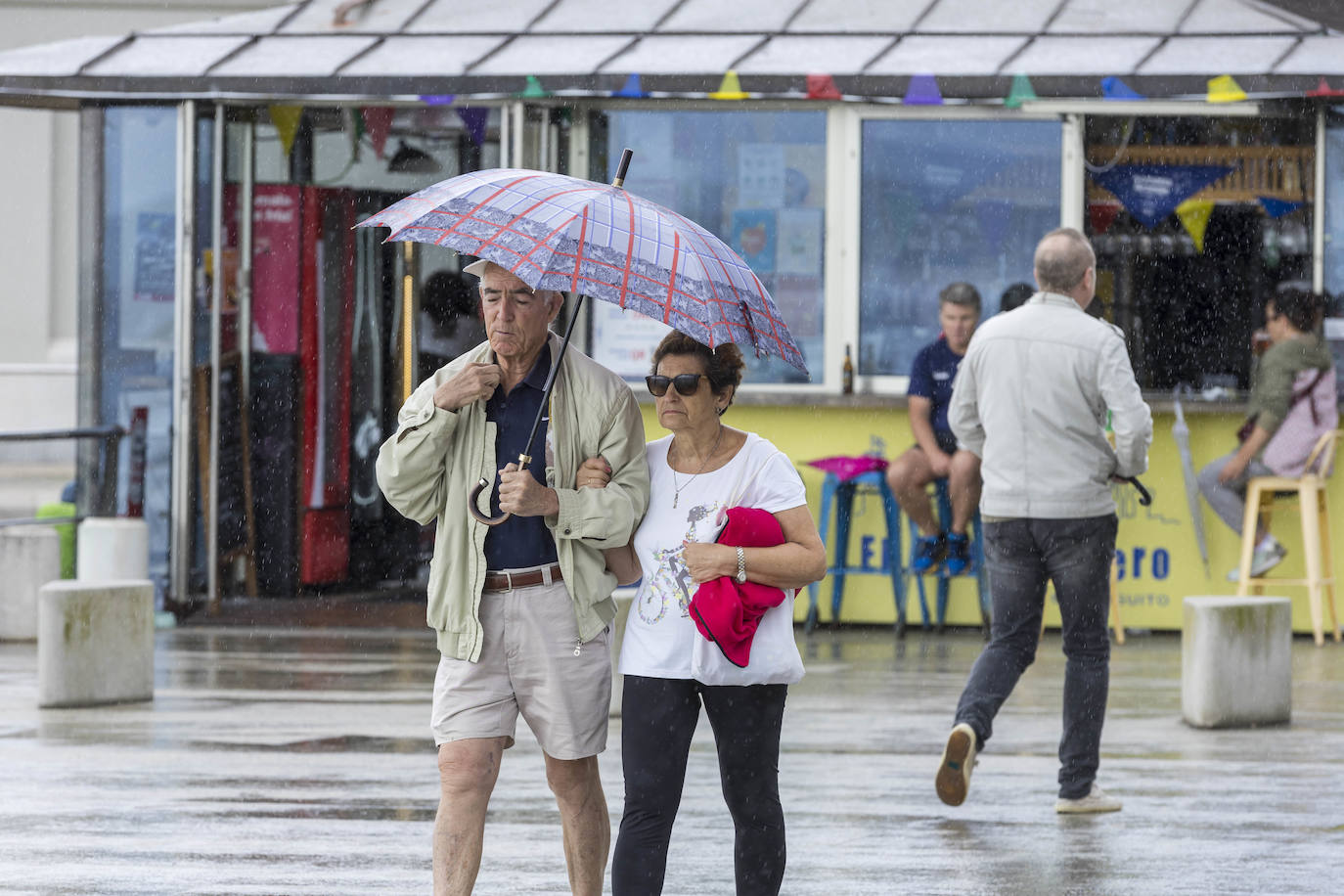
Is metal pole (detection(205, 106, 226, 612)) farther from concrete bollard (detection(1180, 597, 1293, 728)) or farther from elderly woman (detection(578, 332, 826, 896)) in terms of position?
elderly woman (detection(578, 332, 826, 896))

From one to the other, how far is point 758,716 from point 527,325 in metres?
Answer: 1.13

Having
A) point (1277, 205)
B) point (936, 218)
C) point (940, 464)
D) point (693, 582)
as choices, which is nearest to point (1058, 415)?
point (693, 582)

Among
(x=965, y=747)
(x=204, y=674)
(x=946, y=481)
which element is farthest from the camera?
(x=946, y=481)

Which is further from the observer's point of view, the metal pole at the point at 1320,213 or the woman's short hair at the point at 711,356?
the metal pole at the point at 1320,213

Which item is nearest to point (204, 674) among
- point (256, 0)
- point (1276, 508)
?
point (1276, 508)

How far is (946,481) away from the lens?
12.7 meters

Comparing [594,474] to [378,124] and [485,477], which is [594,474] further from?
[378,124]

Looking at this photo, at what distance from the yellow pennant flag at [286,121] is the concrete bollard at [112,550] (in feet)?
9.38

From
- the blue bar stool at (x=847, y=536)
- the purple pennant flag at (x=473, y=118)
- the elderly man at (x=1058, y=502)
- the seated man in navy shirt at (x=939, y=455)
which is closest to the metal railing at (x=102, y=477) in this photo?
the purple pennant flag at (x=473, y=118)

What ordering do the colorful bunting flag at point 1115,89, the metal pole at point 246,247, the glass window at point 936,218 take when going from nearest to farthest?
the colorful bunting flag at point 1115,89 < the glass window at point 936,218 < the metal pole at point 246,247

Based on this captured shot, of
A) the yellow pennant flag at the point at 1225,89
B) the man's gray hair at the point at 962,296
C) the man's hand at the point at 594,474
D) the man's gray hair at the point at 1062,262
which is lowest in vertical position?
the man's hand at the point at 594,474

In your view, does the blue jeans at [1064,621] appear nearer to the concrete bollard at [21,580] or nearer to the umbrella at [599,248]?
the umbrella at [599,248]

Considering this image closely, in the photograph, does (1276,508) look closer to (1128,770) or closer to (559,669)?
(1128,770)

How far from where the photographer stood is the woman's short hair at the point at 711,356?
214 inches
